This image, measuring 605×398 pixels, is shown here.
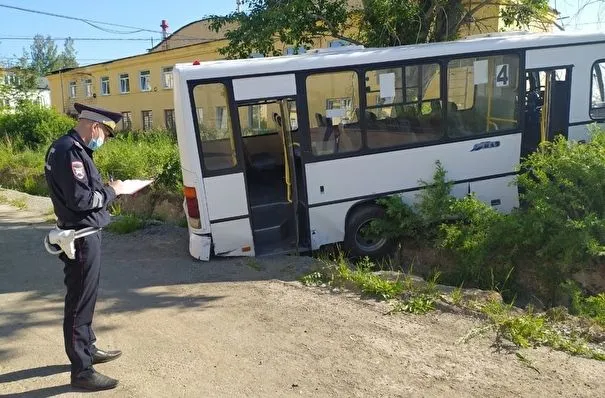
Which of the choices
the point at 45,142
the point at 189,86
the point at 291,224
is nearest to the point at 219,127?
the point at 189,86

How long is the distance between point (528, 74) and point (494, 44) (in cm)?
70

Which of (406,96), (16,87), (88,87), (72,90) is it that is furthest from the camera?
(72,90)

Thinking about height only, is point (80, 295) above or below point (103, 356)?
above

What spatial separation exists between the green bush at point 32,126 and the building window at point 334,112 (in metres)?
18.5

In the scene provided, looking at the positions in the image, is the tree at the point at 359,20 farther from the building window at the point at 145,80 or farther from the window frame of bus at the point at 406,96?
the building window at the point at 145,80

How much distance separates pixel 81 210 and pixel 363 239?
4.74 m

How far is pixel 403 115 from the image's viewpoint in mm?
7672

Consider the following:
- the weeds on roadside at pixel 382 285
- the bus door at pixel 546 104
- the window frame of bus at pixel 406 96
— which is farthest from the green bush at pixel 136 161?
the bus door at pixel 546 104

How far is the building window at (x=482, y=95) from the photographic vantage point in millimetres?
7879

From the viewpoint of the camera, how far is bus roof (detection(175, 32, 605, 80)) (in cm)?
690

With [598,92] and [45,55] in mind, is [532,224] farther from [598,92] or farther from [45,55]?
[45,55]

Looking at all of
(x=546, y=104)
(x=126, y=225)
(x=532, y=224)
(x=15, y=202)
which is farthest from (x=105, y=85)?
Answer: (x=532, y=224)

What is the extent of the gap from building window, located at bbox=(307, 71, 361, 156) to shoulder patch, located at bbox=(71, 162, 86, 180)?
13.4 feet

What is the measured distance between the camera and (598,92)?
840 cm
